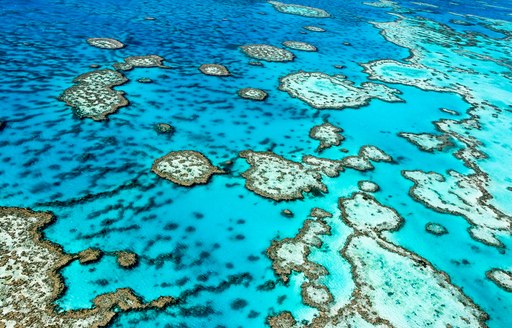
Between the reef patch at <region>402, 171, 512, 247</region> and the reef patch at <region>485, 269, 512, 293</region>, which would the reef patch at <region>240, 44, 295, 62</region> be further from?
the reef patch at <region>485, 269, 512, 293</region>

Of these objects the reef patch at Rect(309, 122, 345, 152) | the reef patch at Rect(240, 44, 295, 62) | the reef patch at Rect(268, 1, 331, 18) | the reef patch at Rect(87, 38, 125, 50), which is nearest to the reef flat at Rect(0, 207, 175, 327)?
the reef patch at Rect(309, 122, 345, 152)

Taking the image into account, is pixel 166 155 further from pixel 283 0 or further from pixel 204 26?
pixel 283 0

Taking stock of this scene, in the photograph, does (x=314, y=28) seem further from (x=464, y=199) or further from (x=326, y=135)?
(x=464, y=199)

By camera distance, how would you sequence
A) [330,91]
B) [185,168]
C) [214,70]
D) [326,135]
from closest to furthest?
1. [185,168]
2. [326,135]
3. [330,91]
4. [214,70]

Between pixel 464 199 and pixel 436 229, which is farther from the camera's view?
pixel 464 199

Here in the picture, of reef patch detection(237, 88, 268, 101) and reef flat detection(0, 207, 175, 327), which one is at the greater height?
reef patch detection(237, 88, 268, 101)

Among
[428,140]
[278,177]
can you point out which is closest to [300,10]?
[428,140]

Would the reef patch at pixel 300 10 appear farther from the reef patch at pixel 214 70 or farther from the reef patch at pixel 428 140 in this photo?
the reef patch at pixel 428 140

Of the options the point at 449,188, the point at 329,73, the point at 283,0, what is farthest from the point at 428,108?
the point at 283,0

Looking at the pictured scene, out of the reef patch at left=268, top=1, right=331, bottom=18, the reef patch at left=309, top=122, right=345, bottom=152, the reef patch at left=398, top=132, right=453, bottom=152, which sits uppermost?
the reef patch at left=268, top=1, right=331, bottom=18
